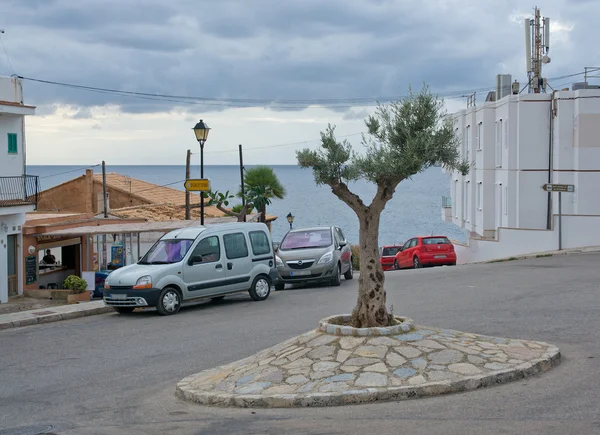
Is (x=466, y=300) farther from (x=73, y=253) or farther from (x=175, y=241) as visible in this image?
(x=73, y=253)

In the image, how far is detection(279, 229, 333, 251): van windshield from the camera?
23.7 meters

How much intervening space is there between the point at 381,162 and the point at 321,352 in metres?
2.64

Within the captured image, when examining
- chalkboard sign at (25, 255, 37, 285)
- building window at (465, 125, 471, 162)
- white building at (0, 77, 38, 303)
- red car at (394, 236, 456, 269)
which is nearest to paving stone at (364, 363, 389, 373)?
white building at (0, 77, 38, 303)

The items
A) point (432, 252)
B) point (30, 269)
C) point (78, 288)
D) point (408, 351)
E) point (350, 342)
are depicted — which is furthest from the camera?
point (432, 252)

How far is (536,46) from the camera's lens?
42000 mm

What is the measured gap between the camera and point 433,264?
3681cm

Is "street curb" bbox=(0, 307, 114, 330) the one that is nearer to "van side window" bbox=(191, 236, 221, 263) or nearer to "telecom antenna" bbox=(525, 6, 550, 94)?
"van side window" bbox=(191, 236, 221, 263)

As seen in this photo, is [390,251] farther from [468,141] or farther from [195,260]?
[195,260]

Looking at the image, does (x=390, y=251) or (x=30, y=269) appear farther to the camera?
(x=390, y=251)

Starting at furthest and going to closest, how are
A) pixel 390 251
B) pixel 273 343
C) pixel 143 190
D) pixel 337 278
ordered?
pixel 143 190, pixel 390 251, pixel 337 278, pixel 273 343

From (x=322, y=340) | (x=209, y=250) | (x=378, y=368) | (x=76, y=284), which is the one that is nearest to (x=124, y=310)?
(x=209, y=250)

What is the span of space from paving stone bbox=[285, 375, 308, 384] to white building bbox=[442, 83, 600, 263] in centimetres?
2616

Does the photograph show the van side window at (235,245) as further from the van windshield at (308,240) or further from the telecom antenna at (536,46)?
the telecom antenna at (536,46)

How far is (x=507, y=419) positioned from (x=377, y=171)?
400 centimetres
